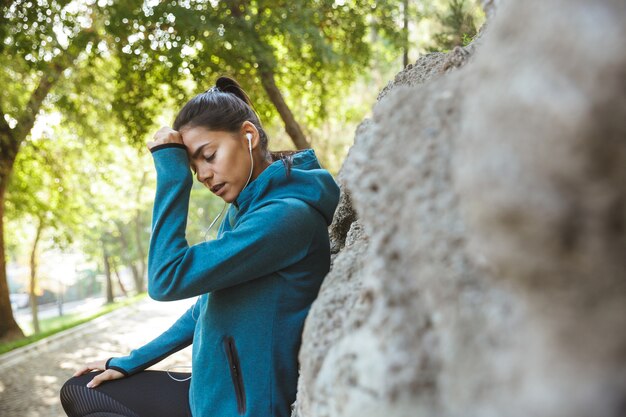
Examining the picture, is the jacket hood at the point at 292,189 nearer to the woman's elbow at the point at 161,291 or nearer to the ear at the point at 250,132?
the ear at the point at 250,132

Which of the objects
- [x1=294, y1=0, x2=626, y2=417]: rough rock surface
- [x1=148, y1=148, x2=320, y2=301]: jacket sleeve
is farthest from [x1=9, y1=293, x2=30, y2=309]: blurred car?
[x1=294, y1=0, x2=626, y2=417]: rough rock surface

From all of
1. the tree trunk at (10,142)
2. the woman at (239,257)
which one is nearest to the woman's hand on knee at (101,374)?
the woman at (239,257)

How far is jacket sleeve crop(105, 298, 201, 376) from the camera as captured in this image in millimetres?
2629

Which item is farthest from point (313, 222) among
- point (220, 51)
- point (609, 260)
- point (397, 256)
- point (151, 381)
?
point (220, 51)

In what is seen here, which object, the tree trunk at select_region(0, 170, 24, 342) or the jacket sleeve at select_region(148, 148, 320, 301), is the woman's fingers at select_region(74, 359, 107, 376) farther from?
the tree trunk at select_region(0, 170, 24, 342)

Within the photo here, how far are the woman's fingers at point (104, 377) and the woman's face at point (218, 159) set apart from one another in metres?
0.96

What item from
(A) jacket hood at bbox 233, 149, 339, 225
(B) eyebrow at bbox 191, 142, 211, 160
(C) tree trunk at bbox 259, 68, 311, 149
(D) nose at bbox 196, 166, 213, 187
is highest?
(C) tree trunk at bbox 259, 68, 311, 149

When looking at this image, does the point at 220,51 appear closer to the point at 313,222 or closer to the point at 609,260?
the point at 313,222

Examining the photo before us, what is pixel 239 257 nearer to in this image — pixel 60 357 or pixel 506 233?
pixel 506 233

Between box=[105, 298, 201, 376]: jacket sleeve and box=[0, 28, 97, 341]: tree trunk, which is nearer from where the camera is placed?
box=[105, 298, 201, 376]: jacket sleeve

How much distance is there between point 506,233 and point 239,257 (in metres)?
1.12

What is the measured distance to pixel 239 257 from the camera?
189cm

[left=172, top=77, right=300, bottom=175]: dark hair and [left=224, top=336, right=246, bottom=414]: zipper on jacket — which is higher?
[left=172, top=77, right=300, bottom=175]: dark hair

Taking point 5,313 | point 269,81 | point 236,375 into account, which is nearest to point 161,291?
point 236,375
